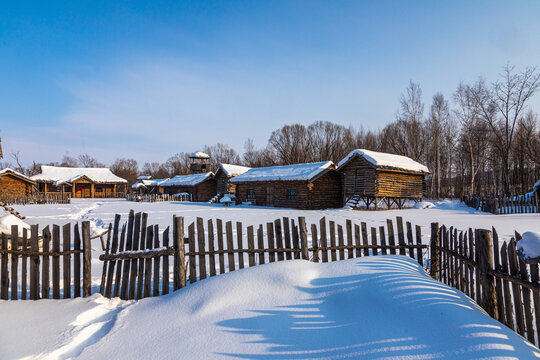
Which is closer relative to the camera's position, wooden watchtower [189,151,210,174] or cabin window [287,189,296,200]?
cabin window [287,189,296,200]

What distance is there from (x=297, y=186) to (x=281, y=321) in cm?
Result: 2325

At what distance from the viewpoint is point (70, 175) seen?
5072cm

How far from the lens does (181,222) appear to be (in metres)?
4.67

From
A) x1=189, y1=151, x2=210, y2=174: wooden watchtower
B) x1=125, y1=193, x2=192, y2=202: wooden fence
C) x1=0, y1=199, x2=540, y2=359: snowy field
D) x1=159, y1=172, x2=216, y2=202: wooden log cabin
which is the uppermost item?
x1=189, y1=151, x2=210, y2=174: wooden watchtower

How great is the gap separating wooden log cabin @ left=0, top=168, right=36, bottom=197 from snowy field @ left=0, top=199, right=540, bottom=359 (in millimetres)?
40862

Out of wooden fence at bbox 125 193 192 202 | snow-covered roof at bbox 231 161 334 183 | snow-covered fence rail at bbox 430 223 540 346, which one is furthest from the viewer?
wooden fence at bbox 125 193 192 202

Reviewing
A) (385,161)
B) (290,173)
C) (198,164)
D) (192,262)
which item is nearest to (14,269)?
(192,262)

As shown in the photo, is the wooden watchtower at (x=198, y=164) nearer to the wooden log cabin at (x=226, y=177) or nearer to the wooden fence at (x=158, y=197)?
the wooden fence at (x=158, y=197)

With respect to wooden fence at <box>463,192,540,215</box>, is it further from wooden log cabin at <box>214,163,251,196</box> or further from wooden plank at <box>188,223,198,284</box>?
wooden log cabin at <box>214,163,251,196</box>

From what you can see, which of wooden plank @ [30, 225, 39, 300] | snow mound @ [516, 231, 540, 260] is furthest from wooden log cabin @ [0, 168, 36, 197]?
snow mound @ [516, 231, 540, 260]

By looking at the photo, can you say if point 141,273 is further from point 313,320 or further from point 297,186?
point 297,186

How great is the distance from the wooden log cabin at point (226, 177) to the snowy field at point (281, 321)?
32.5 m

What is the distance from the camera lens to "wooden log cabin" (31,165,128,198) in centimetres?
4769

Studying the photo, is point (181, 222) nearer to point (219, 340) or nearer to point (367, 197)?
point (219, 340)
